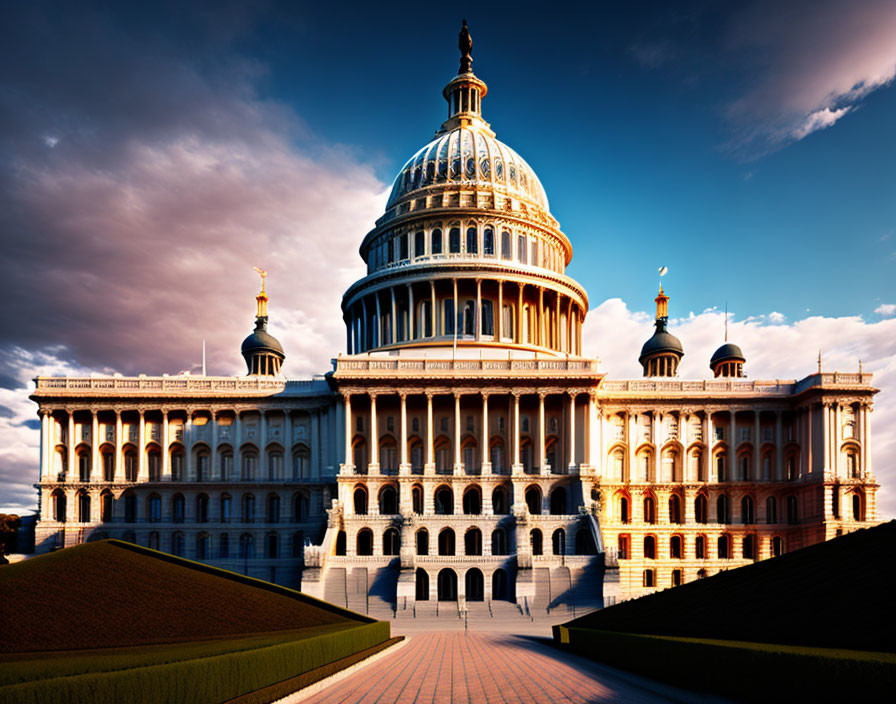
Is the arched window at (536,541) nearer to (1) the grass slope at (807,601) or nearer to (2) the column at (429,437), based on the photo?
(2) the column at (429,437)

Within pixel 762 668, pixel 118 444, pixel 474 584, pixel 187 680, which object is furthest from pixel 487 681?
pixel 118 444

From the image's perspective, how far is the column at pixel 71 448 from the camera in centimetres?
7606

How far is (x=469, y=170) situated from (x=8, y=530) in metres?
69.6

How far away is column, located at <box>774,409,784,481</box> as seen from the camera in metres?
78.0

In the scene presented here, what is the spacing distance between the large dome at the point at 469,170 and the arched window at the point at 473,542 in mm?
48118

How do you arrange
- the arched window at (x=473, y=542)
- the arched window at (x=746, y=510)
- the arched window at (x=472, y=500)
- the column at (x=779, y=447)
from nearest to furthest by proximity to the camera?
1. the arched window at (x=473, y=542)
2. the arched window at (x=472, y=500)
3. the arched window at (x=746, y=510)
4. the column at (x=779, y=447)

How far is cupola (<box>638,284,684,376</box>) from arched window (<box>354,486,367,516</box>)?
51697 millimetres

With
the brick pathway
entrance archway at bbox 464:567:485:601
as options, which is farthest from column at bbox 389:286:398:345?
the brick pathway

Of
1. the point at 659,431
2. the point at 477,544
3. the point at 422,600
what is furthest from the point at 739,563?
the point at 422,600

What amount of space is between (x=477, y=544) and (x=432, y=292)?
33.7m

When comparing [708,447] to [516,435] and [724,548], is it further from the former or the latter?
[516,435]

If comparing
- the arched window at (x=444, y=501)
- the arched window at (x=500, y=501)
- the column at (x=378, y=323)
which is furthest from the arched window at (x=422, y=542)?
the column at (x=378, y=323)

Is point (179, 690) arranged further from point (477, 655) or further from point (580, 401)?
point (580, 401)

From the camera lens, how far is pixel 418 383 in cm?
7269
